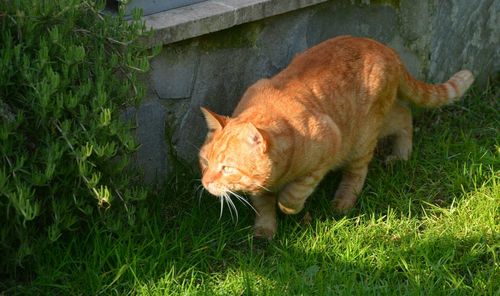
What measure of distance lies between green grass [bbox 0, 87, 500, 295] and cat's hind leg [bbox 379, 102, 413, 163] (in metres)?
0.22

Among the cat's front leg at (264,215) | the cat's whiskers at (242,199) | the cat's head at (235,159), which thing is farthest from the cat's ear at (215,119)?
the cat's front leg at (264,215)

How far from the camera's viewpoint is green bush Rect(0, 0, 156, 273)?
3.32 m

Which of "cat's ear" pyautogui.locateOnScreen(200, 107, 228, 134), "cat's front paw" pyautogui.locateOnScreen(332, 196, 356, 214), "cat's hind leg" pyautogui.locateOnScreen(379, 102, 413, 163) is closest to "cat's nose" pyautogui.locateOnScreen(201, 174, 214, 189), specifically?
"cat's ear" pyautogui.locateOnScreen(200, 107, 228, 134)

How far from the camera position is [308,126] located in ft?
13.3

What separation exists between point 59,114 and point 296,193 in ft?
4.35

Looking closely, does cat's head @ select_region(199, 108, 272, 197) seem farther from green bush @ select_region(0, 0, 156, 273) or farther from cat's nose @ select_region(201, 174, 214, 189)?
green bush @ select_region(0, 0, 156, 273)

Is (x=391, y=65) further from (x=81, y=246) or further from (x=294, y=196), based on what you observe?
(x=81, y=246)

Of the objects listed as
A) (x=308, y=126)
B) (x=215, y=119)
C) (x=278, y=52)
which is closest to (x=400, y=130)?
(x=278, y=52)

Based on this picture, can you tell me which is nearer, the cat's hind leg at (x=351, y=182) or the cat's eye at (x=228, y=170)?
the cat's eye at (x=228, y=170)

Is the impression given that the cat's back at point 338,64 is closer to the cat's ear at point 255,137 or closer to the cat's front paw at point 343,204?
the cat's ear at point 255,137

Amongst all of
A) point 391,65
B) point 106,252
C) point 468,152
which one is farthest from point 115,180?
point 468,152

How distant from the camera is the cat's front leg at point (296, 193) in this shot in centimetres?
414

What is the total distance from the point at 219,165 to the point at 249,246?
49cm

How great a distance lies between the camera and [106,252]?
12.6ft
